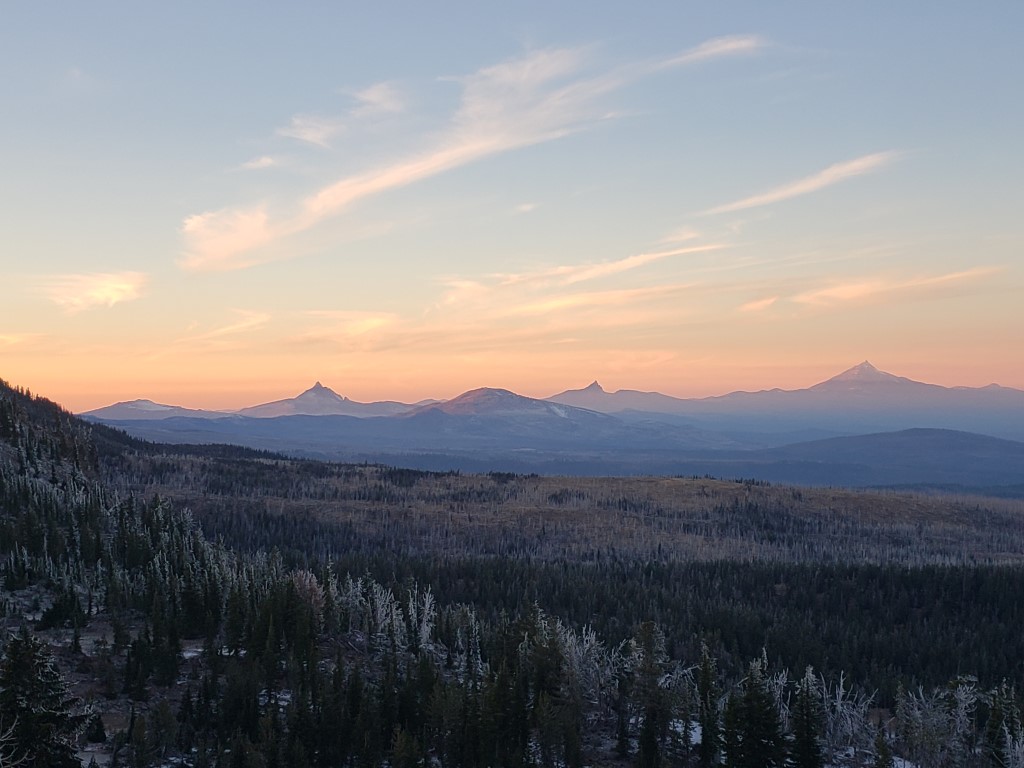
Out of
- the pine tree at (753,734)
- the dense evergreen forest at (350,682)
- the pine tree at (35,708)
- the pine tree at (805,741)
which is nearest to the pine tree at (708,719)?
the dense evergreen forest at (350,682)

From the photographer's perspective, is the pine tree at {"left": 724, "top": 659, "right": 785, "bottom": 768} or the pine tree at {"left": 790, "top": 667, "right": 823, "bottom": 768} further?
the pine tree at {"left": 790, "top": 667, "right": 823, "bottom": 768}

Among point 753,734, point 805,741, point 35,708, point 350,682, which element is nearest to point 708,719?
point 753,734

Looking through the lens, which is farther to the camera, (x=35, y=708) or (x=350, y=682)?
(x=350, y=682)

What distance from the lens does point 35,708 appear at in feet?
137

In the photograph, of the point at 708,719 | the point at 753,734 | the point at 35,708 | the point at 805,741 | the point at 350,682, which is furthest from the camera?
the point at 708,719

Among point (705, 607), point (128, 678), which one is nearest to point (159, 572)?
point (128, 678)

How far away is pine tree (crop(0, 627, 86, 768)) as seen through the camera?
40844 mm

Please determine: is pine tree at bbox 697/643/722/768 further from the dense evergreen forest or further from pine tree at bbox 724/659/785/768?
pine tree at bbox 724/659/785/768

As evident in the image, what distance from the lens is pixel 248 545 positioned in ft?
647

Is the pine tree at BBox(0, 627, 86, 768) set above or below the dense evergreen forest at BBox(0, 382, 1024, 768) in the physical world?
above

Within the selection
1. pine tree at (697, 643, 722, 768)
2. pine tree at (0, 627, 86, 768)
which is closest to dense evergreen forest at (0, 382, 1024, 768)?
pine tree at (0, 627, 86, 768)

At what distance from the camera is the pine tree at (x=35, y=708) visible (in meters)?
40.8

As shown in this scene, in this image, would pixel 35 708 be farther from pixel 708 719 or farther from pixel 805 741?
pixel 805 741

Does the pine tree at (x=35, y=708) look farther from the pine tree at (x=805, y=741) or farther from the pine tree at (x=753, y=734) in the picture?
the pine tree at (x=805, y=741)
